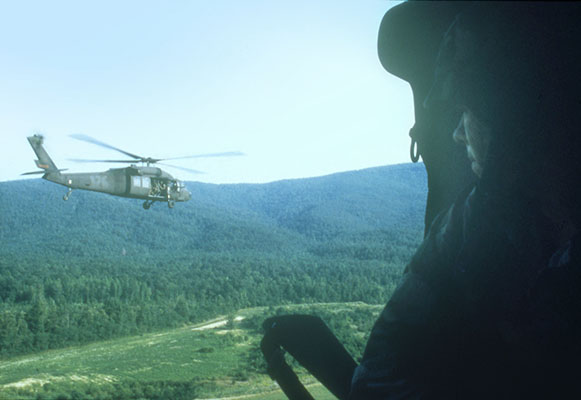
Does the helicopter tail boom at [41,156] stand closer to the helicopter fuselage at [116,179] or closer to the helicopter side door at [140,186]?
the helicopter fuselage at [116,179]

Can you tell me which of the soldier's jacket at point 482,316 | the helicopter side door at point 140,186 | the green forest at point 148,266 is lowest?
the green forest at point 148,266

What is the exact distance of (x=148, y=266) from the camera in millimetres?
140125

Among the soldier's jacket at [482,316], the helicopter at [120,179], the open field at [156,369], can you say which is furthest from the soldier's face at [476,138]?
the open field at [156,369]

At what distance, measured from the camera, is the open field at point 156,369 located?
58969 millimetres

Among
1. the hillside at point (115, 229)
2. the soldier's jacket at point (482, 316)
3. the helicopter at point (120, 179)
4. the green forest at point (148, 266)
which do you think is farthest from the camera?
the hillside at point (115, 229)

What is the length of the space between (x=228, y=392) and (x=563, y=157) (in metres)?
64.5

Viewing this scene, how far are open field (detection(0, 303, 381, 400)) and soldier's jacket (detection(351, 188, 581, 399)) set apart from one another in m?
58.0

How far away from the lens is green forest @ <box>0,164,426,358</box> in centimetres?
9119

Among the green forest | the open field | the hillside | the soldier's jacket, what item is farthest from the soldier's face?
the hillside

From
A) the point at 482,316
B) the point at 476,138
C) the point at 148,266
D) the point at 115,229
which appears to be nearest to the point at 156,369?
the point at 148,266

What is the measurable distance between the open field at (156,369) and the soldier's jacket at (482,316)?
5803 cm

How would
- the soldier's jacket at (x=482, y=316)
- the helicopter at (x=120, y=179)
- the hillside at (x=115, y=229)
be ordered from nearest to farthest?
the soldier's jacket at (x=482, y=316) → the helicopter at (x=120, y=179) → the hillside at (x=115, y=229)

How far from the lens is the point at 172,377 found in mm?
66938

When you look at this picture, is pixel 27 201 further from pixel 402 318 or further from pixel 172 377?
pixel 402 318
